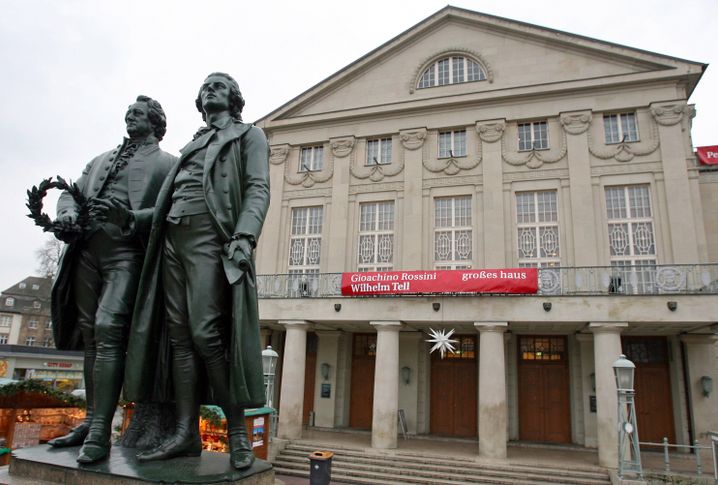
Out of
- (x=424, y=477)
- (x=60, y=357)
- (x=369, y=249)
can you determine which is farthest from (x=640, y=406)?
(x=60, y=357)

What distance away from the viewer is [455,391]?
69.7 ft

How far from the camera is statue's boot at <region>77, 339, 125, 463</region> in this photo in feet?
11.6

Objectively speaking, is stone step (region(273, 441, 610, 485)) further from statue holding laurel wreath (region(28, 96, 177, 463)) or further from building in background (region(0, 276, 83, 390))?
building in background (region(0, 276, 83, 390))

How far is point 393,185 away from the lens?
23.2m

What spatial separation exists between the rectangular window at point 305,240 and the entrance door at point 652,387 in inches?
508

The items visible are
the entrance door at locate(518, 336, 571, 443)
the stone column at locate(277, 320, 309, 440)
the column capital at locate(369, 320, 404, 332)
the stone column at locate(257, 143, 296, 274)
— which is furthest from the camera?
the stone column at locate(257, 143, 296, 274)

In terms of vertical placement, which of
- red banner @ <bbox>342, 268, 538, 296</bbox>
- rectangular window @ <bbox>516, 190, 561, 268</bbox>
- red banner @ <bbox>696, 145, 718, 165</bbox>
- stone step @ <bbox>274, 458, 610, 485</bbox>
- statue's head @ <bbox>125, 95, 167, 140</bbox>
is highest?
red banner @ <bbox>696, 145, 718, 165</bbox>

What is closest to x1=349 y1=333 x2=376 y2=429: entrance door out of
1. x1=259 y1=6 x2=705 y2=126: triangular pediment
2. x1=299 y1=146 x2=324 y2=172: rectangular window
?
x1=299 y1=146 x2=324 y2=172: rectangular window

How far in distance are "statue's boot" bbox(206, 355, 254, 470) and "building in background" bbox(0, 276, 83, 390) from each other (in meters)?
35.3

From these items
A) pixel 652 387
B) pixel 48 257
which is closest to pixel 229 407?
pixel 652 387

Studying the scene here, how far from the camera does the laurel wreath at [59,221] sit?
366cm

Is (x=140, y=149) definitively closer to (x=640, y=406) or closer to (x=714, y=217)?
(x=640, y=406)

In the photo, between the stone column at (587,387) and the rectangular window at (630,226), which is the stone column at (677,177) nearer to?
the rectangular window at (630,226)

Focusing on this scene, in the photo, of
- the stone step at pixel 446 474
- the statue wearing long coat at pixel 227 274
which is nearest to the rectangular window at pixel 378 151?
the stone step at pixel 446 474
